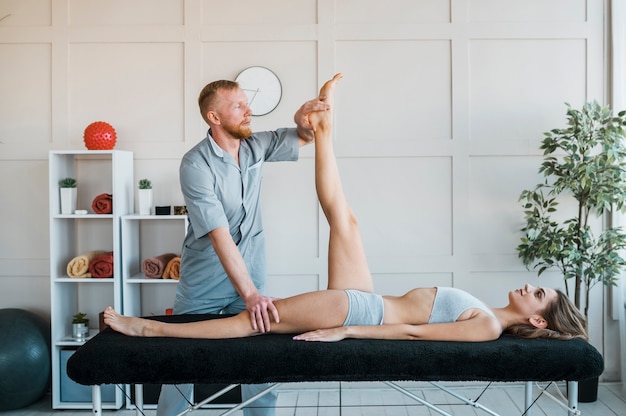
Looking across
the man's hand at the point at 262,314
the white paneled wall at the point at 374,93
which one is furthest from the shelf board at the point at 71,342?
the man's hand at the point at 262,314

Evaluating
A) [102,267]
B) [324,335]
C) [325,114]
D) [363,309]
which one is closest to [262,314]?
[324,335]

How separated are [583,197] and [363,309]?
1698 millimetres

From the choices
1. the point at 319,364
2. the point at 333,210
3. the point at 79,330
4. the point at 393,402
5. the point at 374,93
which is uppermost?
the point at 374,93

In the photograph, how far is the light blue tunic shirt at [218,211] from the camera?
8.67ft

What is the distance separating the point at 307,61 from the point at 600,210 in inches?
68.2

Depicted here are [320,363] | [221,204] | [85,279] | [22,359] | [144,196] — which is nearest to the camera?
[320,363]

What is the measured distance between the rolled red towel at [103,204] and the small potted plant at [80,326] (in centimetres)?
57

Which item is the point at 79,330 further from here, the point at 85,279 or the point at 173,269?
the point at 173,269

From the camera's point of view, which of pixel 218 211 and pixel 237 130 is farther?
pixel 237 130

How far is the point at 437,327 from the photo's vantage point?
7.72 feet

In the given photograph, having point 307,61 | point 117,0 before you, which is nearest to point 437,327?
point 307,61

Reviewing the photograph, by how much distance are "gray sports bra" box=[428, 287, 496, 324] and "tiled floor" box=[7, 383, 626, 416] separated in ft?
3.65

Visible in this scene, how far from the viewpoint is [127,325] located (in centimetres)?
242

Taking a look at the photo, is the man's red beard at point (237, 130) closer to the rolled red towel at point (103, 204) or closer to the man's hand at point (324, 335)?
the man's hand at point (324, 335)
